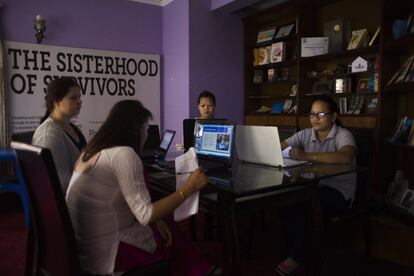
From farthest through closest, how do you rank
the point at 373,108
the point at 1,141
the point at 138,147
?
the point at 1,141
the point at 373,108
the point at 138,147

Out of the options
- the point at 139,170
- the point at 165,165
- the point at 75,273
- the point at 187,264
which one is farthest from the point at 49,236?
the point at 165,165

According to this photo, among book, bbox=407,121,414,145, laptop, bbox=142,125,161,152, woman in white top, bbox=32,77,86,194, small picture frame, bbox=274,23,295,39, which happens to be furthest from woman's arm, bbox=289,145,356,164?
small picture frame, bbox=274,23,295,39

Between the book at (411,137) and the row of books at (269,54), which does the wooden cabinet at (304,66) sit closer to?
the row of books at (269,54)

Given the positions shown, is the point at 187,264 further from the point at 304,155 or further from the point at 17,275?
the point at 17,275

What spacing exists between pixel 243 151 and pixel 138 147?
3.30 feet

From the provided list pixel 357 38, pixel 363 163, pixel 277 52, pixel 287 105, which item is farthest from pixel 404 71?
pixel 277 52

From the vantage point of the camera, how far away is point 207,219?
2693 millimetres

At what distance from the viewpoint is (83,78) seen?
13.1ft

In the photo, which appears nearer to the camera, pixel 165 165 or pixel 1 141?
pixel 165 165

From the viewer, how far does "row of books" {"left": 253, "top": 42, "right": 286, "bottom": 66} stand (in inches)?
161

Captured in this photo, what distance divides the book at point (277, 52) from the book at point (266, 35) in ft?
0.47

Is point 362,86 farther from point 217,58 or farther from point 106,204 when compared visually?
point 106,204

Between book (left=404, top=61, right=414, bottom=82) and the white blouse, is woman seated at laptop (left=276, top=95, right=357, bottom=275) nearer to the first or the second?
book (left=404, top=61, right=414, bottom=82)

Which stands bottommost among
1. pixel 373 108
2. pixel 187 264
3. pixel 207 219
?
pixel 207 219
